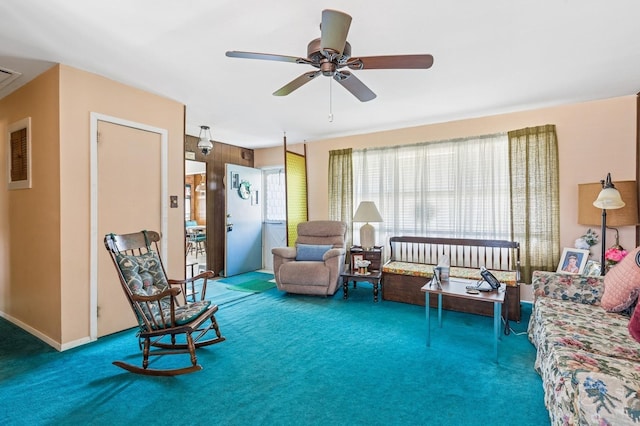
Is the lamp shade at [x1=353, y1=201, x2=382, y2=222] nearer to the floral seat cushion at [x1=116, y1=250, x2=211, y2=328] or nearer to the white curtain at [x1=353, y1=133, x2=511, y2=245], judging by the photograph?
the white curtain at [x1=353, y1=133, x2=511, y2=245]

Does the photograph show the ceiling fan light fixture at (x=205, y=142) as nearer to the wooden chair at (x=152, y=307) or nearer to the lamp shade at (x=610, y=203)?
the wooden chair at (x=152, y=307)

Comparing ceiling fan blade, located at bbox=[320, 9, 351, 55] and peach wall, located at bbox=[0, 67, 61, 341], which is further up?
ceiling fan blade, located at bbox=[320, 9, 351, 55]

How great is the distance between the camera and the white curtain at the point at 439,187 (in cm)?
403

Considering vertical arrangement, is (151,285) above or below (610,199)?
below

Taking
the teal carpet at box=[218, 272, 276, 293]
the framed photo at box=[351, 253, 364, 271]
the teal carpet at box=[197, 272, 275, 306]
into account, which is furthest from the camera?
the teal carpet at box=[218, 272, 276, 293]

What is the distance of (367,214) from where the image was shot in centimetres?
445

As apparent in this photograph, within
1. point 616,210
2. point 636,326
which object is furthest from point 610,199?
point 636,326

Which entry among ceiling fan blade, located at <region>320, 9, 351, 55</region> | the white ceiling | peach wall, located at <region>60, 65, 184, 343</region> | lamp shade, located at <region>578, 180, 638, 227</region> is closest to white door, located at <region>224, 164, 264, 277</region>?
the white ceiling

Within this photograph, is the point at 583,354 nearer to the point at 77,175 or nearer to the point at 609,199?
the point at 609,199

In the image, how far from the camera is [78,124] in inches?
108

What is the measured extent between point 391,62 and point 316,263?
2.91 m

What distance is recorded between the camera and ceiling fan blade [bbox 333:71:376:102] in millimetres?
2132

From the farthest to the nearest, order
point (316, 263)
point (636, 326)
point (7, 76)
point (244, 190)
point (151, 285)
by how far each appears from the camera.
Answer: point (244, 190) < point (316, 263) < point (7, 76) < point (151, 285) < point (636, 326)

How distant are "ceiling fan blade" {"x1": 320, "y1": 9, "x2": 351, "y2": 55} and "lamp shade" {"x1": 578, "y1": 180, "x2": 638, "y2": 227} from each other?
2.94 m
